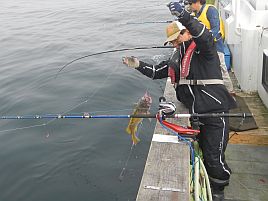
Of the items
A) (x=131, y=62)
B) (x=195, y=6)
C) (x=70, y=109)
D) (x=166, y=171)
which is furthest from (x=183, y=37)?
(x=70, y=109)

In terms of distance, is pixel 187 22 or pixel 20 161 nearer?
pixel 187 22

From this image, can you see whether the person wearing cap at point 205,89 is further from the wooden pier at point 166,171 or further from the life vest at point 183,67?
the wooden pier at point 166,171

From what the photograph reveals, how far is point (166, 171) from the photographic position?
3.48 metres

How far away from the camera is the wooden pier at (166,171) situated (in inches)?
125

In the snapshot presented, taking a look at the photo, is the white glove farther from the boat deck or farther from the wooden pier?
the wooden pier

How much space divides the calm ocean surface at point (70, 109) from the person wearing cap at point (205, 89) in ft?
6.61

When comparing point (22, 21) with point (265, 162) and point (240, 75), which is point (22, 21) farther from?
point (265, 162)

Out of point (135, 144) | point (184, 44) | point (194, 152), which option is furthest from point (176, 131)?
point (135, 144)

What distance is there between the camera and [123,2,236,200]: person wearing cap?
12.6 ft

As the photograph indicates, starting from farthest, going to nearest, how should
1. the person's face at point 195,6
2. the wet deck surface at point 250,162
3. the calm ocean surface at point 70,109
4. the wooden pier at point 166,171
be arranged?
the person's face at point 195,6 → the calm ocean surface at point 70,109 → the wet deck surface at point 250,162 → the wooden pier at point 166,171

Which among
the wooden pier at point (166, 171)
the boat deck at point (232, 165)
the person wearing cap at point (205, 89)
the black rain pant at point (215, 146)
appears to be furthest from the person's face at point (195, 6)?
the wooden pier at point (166, 171)

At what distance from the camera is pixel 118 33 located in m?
19.0

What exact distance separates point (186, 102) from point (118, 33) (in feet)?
50.5

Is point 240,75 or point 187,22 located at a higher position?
point 187,22
